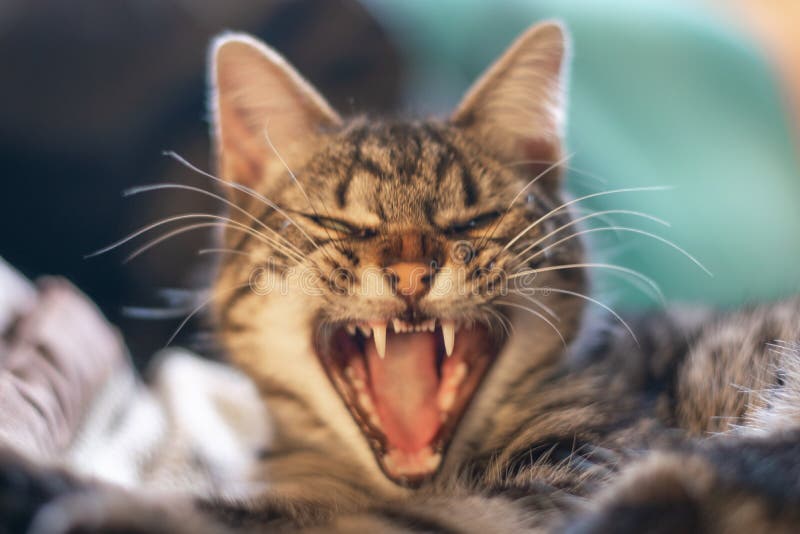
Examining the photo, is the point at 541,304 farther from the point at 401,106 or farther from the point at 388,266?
the point at 401,106

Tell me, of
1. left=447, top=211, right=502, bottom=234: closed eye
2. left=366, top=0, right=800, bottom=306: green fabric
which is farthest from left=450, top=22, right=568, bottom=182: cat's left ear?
left=366, top=0, right=800, bottom=306: green fabric

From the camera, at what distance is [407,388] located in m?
0.75

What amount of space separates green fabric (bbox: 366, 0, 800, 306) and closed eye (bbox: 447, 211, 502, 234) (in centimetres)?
63

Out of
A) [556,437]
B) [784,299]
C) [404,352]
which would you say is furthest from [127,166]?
[784,299]

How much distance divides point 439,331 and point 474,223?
0.12 meters

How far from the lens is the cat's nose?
0.67m

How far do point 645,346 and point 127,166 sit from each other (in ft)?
2.97

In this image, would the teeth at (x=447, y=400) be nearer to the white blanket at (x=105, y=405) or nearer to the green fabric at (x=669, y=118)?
the white blanket at (x=105, y=405)

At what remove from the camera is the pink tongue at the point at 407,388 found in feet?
2.41

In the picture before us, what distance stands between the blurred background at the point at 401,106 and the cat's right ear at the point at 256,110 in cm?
32

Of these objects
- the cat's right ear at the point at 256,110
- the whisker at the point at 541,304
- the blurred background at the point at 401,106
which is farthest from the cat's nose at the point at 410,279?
the blurred background at the point at 401,106

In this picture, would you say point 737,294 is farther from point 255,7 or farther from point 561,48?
point 255,7

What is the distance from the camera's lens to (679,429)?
0.76 m

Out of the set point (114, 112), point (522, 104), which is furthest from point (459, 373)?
point (114, 112)
